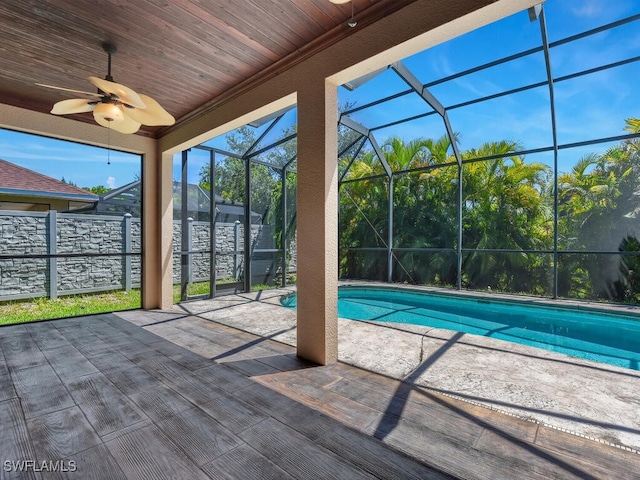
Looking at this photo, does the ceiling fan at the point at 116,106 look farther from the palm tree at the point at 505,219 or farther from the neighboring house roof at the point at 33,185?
the palm tree at the point at 505,219

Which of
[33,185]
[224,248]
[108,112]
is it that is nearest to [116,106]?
[108,112]

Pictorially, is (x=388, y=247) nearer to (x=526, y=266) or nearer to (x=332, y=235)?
(x=526, y=266)

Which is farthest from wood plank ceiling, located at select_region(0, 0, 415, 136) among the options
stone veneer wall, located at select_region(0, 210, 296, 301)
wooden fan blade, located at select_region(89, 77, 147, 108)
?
stone veneer wall, located at select_region(0, 210, 296, 301)

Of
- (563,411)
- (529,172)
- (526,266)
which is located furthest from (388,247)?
(563,411)

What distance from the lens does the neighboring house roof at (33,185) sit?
443cm

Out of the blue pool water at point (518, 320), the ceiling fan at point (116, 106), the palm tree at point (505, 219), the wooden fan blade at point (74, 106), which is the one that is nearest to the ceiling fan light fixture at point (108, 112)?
the ceiling fan at point (116, 106)

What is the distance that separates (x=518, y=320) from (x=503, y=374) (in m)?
3.32

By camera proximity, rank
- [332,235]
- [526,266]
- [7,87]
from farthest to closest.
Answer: [526,266] → [7,87] → [332,235]

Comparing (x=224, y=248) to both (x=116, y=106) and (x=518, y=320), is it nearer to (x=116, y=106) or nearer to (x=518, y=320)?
(x=116, y=106)

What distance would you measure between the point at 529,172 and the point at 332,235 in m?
6.84

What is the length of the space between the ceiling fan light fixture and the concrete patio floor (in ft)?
8.59

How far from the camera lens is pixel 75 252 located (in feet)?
16.1

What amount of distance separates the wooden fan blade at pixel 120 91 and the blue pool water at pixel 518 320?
426cm

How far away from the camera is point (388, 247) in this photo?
823cm
